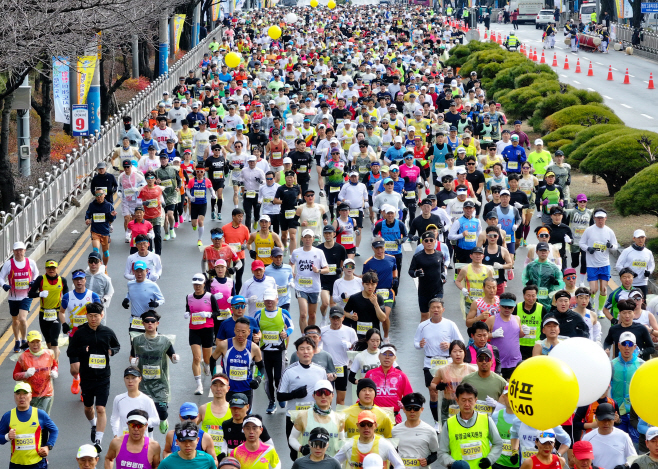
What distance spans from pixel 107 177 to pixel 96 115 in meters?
12.9

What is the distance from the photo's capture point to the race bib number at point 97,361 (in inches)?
478

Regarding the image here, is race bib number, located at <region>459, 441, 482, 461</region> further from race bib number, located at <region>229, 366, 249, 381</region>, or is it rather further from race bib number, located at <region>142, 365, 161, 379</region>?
race bib number, located at <region>142, 365, 161, 379</region>

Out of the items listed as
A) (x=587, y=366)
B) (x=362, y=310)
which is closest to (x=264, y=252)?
(x=362, y=310)

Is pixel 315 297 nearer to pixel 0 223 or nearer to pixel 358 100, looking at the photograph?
pixel 0 223

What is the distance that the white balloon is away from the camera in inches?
375

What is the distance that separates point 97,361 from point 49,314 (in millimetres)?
2480

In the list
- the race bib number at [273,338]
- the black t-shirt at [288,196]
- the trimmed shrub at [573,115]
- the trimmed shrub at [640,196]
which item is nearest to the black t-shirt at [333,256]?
the race bib number at [273,338]

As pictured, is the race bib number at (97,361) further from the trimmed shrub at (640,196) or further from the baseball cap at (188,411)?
the trimmed shrub at (640,196)

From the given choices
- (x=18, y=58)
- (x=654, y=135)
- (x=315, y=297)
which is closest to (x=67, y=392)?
(x=315, y=297)

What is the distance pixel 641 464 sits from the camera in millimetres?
9234

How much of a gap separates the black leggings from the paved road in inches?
1001

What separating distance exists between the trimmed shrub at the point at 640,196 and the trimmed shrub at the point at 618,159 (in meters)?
3.21

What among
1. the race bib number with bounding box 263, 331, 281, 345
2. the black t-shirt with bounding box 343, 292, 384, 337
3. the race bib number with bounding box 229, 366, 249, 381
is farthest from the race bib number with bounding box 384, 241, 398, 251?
the race bib number with bounding box 229, 366, 249, 381

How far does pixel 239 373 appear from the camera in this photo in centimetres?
1166
